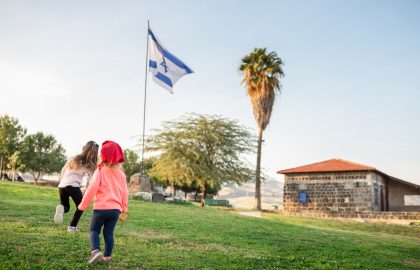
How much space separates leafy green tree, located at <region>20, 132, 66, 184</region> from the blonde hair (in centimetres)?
4411

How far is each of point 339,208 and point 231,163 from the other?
10.2 meters

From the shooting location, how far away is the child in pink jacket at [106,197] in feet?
15.1

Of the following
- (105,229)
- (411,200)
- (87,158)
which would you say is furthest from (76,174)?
(411,200)

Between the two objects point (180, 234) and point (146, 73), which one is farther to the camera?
point (146, 73)

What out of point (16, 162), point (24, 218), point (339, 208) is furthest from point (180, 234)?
point (16, 162)

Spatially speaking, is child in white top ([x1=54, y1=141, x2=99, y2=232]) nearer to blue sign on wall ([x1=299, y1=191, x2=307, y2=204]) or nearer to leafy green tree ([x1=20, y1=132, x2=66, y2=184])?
blue sign on wall ([x1=299, y1=191, x2=307, y2=204])

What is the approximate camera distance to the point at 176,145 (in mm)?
32344

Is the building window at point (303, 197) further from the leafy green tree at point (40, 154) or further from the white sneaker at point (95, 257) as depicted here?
the leafy green tree at point (40, 154)

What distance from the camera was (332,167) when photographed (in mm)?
30188

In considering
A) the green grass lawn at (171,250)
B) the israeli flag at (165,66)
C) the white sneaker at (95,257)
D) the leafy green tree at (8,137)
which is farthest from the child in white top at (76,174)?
the leafy green tree at (8,137)

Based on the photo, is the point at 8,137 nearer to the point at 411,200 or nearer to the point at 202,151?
the point at 202,151

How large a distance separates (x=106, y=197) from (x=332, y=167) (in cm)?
2819

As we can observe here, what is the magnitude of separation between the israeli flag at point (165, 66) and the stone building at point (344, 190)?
1713cm

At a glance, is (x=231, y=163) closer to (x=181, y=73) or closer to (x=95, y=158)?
(x=181, y=73)
